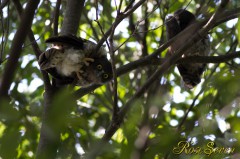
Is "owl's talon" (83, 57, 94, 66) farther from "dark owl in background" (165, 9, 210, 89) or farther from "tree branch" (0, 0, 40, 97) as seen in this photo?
"tree branch" (0, 0, 40, 97)

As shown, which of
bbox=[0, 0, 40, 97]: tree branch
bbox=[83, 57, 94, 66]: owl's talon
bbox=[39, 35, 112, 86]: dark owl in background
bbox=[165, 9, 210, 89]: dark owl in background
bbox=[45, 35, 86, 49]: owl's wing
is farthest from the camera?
bbox=[165, 9, 210, 89]: dark owl in background

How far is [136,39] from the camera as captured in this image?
6.57 m

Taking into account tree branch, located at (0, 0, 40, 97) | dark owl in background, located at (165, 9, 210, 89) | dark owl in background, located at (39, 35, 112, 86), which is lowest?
tree branch, located at (0, 0, 40, 97)

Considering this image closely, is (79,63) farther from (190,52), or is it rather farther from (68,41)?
(190,52)

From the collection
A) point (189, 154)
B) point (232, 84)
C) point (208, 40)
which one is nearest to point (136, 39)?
point (208, 40)

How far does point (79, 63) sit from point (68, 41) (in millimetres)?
343

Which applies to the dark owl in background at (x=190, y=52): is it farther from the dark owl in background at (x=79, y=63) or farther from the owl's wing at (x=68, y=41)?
the owl's wing at (x=68, y=41)

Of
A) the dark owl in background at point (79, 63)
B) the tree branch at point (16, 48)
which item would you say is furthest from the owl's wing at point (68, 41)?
the tree branch at point (16, 48)

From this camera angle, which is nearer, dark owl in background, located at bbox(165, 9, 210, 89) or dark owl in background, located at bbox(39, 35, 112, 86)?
dark owl in background, located at bbox(39, 35, 112, 86)

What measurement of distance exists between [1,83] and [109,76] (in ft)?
8.04

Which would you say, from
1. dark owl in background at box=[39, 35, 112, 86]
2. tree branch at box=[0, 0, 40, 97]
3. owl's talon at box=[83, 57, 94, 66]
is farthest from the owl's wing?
tree branch at box=[0, 0, 40, 97]

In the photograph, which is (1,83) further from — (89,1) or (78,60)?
(89,1)

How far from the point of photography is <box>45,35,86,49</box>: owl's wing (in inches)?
146

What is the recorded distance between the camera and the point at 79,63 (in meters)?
4.16
